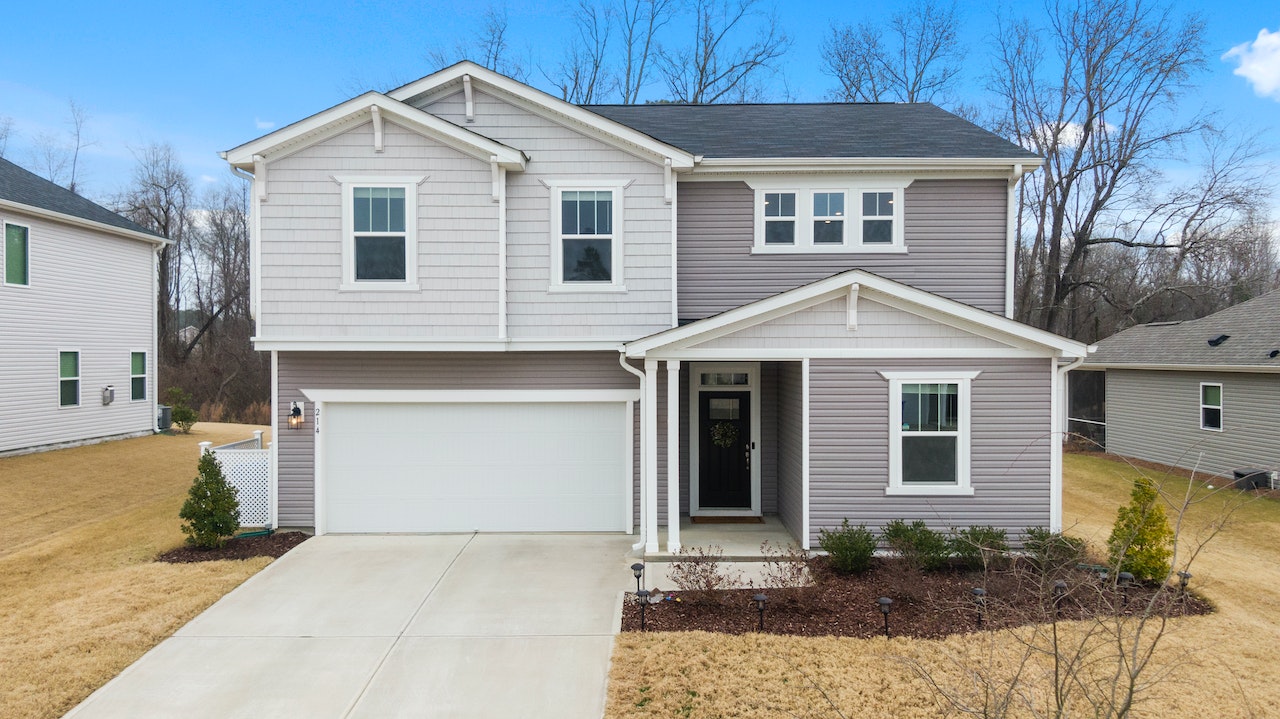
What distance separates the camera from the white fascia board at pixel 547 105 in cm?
934

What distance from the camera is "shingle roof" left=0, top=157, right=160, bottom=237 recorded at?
49.3ft

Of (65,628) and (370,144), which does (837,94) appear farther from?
(65,628)

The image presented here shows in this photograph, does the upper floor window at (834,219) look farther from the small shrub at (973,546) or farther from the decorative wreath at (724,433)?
the small shrub at (973,546)

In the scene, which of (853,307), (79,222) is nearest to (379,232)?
(853,307)

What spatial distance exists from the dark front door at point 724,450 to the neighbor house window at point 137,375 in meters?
16.7

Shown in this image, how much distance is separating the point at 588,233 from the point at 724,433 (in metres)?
3.89

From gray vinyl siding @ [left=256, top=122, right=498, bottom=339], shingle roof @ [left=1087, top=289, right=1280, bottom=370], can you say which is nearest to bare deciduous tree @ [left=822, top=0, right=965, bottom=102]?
shingle roof @ [left=1087, top=289, right=1280, bottom=370]

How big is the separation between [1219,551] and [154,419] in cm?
2432

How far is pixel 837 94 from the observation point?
2477cm

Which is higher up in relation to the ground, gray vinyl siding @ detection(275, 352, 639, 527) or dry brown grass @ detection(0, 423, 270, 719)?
gray vinyl siding @ detection(275, 352, 639, 527)

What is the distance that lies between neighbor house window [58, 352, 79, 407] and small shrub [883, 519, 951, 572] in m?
18.9

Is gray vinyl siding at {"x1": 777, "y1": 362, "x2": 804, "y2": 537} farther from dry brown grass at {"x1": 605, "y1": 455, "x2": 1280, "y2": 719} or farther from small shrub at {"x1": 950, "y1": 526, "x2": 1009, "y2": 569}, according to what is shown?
dry brown grass at {"x1": 605, "y1": 455, "x2": 1280, "y2": 719}

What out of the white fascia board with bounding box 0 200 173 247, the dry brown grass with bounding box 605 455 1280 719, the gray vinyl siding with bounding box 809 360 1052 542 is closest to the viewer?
the dry brown grass with bounding box 605 455 1280 719

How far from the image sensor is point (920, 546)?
25.5 ft
